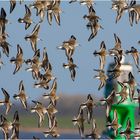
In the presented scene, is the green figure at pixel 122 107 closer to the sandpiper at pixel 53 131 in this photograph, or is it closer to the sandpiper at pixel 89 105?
the sandpiper at pixel 89 105

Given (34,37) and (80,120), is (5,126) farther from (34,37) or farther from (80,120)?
(34,37)

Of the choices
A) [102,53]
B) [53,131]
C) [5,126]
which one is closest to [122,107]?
[102,53]

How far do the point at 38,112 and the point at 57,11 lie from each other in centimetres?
198

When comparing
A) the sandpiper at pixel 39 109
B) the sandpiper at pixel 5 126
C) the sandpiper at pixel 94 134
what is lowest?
the sandpiper at pixel 94 134

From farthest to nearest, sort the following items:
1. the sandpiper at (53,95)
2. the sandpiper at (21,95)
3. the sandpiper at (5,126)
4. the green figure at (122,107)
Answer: the green figure at (122,107), the sandpiper at (21,95), the sandpiper at (53,95), the sandpiper at (5,126)

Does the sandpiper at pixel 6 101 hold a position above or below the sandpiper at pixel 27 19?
below

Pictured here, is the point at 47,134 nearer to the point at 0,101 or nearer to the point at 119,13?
the point at 0,101

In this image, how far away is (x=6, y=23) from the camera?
35.8 ft

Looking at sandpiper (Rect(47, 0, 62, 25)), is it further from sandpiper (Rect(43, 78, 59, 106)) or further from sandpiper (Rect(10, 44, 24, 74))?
sandpiper (Rect(43, 78, 59, 106))

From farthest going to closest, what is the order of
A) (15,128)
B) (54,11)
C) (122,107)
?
(122,107), (15,128), (54,11)

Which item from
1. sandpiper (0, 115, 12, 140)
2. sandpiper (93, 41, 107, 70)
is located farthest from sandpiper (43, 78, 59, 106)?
sandpiper (93, 41, 107, 70)

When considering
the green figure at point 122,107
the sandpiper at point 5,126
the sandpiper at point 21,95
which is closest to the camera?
the sandpiper at point 5,126

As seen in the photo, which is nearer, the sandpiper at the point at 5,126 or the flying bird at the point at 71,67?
the sandpiper at the point at 5,126

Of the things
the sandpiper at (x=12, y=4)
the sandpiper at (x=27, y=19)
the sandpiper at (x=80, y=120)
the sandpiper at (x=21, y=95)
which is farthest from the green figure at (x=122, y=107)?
the sandpiper at (x=12, y=4)
